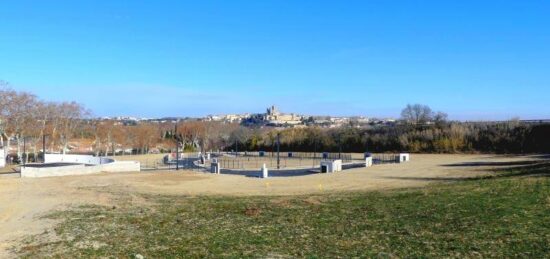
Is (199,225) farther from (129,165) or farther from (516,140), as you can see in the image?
(516,140)

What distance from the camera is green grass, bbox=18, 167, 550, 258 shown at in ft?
32.5

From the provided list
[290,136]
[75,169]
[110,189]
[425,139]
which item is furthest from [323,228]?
[290,136]

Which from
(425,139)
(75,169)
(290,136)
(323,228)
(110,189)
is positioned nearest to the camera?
(323,228)

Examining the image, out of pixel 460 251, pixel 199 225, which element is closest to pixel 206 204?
pixel 199 225

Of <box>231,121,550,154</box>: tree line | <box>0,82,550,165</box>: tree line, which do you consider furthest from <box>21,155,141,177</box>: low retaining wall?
<box>231,121,550,154</box>: tree line

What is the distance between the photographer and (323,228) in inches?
494

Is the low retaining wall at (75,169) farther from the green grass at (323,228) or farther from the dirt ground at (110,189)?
the green grass at (323,228)

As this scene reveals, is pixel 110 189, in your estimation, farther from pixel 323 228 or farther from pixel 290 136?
pixel 290 136

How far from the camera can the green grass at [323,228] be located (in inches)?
390

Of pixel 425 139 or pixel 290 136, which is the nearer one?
pixel 425 139

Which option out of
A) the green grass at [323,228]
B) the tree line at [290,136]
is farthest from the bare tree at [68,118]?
the green grass at [323,228]

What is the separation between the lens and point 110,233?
1304 centimetres

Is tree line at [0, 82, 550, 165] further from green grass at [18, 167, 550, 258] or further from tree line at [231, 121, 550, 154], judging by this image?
green grass at [18, 167, 550, 258]

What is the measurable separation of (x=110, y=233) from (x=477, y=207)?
390 inches
